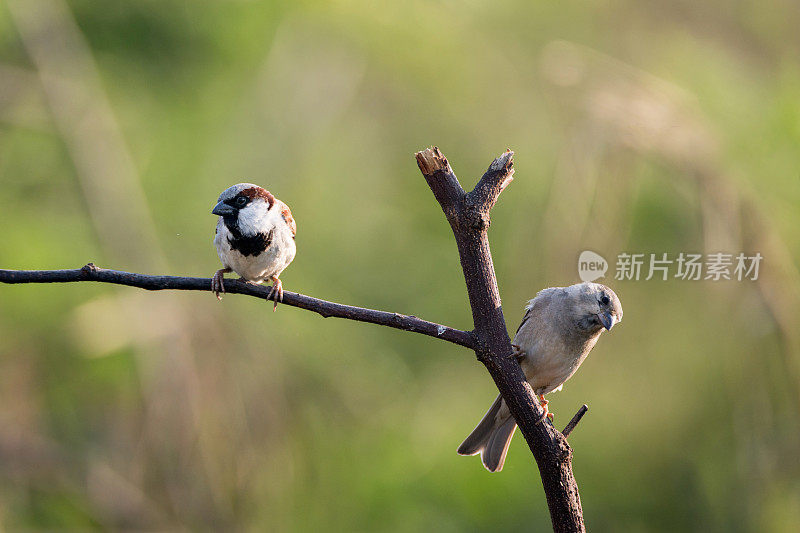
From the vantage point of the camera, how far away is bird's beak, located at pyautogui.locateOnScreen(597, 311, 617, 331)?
2312mm

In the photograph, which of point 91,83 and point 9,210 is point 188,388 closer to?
point 9,210

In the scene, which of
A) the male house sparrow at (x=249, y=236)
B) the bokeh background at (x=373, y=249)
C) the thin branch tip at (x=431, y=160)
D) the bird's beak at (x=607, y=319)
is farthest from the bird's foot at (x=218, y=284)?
the bokeh background at (x=373, y=249)

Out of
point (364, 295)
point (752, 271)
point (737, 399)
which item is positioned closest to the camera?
point (752, 271)

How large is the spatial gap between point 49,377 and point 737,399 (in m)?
3.99

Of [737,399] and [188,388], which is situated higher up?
[737,399]

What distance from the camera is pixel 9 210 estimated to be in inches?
199

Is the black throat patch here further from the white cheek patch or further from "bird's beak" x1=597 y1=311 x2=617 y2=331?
"bird's beak" x1=597 y1=311 x2=617 y2=331

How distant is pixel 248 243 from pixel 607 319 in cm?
109

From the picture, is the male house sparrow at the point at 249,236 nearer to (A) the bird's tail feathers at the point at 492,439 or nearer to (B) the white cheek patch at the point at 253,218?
(B) the white cheek patch at the point at 253,218

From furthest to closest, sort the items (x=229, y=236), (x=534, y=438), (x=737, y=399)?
(x=737, y=399), (x=229, y=236), (x=534, y=438)

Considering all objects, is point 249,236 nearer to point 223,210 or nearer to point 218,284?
point 223,210

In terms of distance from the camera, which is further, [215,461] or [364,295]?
[364,295]

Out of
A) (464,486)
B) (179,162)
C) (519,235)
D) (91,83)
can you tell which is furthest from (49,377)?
(519,235)

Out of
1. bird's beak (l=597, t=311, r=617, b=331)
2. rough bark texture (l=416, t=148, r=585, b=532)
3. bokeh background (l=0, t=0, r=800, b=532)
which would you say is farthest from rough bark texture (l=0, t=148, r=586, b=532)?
bokeh background (l=0, t=0, r=800, b=532)
